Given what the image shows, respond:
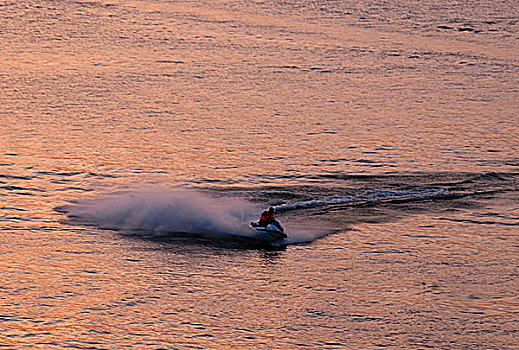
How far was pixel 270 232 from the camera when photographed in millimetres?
17641

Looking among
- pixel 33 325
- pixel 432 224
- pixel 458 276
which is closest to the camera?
pixel 33 325

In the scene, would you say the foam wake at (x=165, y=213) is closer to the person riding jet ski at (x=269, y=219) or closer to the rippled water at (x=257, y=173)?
the rippled water at (x=257, y=173)

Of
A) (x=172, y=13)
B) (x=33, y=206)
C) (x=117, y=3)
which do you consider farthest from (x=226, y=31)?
(x=33, y=206)

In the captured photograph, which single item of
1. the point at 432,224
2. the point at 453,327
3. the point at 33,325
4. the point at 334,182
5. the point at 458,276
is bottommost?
the point at 33,325

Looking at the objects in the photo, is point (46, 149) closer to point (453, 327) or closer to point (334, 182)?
point (334, 182)

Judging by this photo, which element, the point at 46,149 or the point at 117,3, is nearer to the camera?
the point at 46,149

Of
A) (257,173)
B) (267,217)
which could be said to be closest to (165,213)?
(267,217)

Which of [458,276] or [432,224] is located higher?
[432,224]

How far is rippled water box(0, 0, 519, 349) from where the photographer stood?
1478 cm

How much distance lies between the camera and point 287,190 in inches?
797

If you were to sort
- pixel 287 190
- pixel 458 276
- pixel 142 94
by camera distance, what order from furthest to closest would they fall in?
pixel 142 94
pixel 287 190
pixel 458 276

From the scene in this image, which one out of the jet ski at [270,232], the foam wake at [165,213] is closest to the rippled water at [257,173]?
the foam wake at [165,213]

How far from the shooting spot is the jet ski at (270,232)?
17.6m

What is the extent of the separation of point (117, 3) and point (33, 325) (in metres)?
23.2
